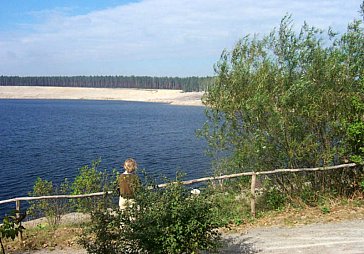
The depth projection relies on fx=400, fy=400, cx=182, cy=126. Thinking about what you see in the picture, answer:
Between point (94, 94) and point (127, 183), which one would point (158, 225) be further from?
point (94, 94)

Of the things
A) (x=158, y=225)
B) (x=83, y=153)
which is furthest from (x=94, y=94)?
(x=158, y=225)

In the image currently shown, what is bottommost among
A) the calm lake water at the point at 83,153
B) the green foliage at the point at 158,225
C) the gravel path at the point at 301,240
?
the calm lake water at the point at 83,153

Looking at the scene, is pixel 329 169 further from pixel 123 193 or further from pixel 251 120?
pixel 123 193

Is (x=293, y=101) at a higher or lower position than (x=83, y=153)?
higher

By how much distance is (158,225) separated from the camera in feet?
18.3

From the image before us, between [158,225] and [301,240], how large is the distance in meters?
3.81

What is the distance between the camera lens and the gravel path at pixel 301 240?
297 inches

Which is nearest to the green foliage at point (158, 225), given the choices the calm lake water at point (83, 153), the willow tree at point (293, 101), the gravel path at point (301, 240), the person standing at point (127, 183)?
the person standing at point (127, 183)

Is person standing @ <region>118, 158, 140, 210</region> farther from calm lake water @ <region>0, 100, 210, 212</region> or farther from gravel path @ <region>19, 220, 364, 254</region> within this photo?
calm lake water @ <region>0, 100, 210, 212</region>

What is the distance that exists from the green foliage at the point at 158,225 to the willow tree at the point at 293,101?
4790 millimetres

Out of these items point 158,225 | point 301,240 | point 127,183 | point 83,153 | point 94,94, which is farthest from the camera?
point 94,94

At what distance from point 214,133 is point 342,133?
346cm

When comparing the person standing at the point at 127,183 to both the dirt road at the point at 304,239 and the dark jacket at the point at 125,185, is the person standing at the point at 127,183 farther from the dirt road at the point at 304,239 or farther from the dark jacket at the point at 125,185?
the dirt road at the point at 304,239

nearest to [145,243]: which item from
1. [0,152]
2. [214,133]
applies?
[214,133]
